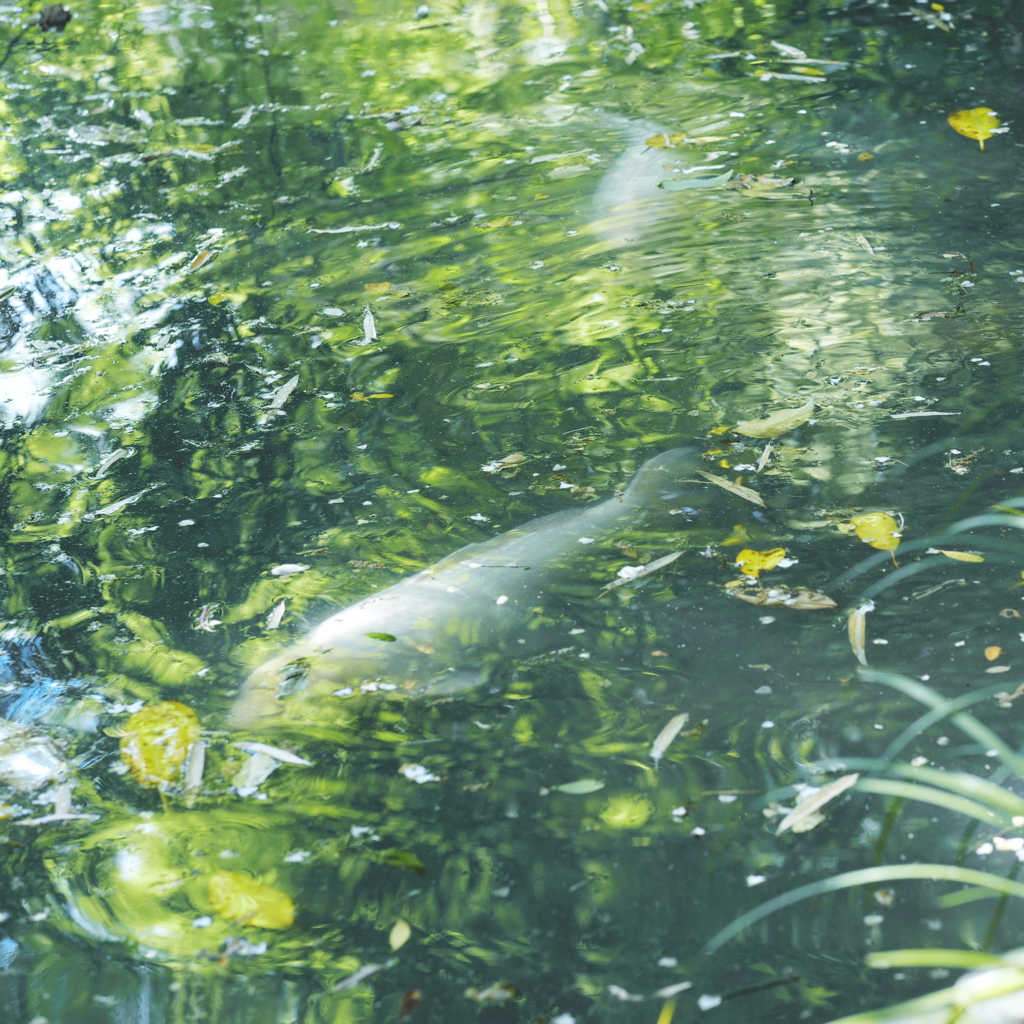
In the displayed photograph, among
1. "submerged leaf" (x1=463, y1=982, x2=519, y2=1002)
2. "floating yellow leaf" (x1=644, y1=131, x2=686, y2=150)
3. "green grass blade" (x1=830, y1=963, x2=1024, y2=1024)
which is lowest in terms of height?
"submerged leaf" (x1=463, y1=982, x2=519, y2=1002)

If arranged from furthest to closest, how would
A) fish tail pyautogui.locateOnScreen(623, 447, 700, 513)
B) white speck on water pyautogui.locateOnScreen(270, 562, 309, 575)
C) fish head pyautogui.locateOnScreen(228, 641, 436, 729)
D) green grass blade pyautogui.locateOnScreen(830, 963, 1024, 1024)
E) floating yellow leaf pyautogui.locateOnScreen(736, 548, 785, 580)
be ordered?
fish tail pyautogui.locateOnScreen(623, 447, 700, 513)
white speck on water pyautogui.locateOnScreen(270, 562, 309, 575)
floating yellow leaf pyautogui.locateOnScreen(736, 548, 785, 580)
fish head pyautogui.locateOnScreen(228, 641, 436, 729)
green grass blade pyautogui.locateOnScreen(830, 963, 1024, 1024)

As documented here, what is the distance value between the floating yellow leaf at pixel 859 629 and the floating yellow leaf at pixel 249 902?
129 centimetres

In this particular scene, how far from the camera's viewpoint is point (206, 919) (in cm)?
196

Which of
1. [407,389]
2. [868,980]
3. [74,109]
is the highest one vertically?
[74,109]

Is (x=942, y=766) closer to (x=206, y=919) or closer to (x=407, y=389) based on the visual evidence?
(x=206, y=919)

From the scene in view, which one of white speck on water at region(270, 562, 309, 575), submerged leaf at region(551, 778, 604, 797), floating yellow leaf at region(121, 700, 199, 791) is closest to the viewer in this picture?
submerged leaf at region(551, 778, 604, 797)

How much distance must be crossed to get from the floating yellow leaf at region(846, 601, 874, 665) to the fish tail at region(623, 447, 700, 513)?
61 cm

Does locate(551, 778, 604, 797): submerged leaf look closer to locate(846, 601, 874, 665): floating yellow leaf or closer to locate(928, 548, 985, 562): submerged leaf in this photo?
locate(846, 601, 874, 665): floating yellow leaf

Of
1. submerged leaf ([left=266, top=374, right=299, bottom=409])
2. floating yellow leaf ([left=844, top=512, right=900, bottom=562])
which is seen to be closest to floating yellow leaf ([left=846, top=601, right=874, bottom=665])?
floating yellow leaf ([left=844, top=512, right=900, bottom=562])

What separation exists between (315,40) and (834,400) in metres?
5.02

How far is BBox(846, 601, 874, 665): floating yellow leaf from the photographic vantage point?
234cm

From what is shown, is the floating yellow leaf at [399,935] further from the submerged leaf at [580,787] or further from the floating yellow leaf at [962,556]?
the floating yellow leaf at [962,556]

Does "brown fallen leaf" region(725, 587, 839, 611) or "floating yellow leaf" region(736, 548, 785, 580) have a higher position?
"floating yellow leaf" region(736, 548, 785, 580)

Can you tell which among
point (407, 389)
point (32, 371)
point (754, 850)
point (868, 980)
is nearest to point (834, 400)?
point (407, 389)
